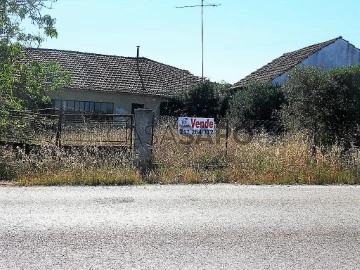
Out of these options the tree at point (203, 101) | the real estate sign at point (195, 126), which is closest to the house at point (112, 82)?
the tree at point (203, 101)

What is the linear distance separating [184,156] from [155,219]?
17.8ft

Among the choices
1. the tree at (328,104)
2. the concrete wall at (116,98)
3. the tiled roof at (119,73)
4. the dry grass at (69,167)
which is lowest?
the dry grass at (69,167)

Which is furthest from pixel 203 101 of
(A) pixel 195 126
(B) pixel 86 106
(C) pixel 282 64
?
(A) pixel 195 126

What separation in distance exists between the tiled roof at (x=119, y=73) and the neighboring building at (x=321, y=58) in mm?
6507

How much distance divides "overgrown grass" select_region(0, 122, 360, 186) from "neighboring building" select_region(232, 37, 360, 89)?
16.5 m

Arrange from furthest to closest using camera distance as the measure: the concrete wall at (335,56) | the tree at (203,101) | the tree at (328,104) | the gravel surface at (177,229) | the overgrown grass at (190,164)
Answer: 1. the concrete wall at (335,56)
2. the tree at (203,101)
3. the tree at (328,104)
4. the overgrown grass at (190,164)
5. the gravel surface at (177,229)

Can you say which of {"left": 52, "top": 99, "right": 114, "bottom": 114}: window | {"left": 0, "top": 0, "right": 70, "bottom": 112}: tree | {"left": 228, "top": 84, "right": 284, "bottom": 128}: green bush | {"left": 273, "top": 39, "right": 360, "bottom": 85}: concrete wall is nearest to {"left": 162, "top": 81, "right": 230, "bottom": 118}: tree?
{"left": 273, "top": 39, "right": 360, "bottom": 85}: concrete wall

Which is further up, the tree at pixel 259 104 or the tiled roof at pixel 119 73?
the tiled roof at pixel 119 73

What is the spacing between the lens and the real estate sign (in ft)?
41.3

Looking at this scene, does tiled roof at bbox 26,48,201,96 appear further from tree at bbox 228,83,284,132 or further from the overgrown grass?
the overgrown grass

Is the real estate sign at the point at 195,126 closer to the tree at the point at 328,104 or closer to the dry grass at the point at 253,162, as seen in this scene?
the dry grass at the point at 253,162

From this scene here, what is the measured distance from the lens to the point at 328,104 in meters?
13.4

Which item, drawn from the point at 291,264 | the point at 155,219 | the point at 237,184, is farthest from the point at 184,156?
the point at 291,264

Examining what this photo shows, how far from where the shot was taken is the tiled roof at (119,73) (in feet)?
100
